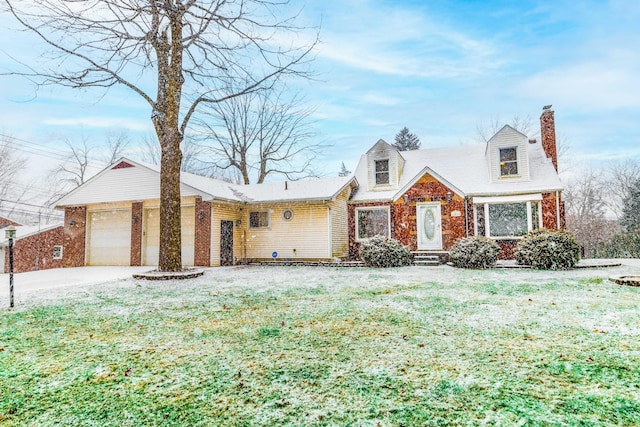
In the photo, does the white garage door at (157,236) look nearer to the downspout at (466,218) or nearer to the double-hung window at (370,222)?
the double-hung window at (370,222)

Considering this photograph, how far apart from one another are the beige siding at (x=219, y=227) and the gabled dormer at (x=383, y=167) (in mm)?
5924

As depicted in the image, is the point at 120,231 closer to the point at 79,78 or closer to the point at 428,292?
the point at 79,78

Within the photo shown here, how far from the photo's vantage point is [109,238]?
14.8 metres

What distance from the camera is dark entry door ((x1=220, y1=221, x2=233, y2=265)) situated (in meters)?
13.9

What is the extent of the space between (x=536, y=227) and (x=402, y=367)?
1233 centimetres

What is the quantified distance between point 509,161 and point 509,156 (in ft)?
0.68

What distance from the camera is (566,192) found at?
80.6 feet

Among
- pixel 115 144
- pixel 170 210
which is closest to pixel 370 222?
pixel 170 210

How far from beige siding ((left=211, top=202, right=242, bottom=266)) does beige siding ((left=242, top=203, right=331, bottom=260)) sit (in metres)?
0.35

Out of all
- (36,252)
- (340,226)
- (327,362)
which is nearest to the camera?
(327,362)

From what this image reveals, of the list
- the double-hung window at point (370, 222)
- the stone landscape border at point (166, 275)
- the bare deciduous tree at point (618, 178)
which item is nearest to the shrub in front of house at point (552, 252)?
the double-hung window at point (370, 222)

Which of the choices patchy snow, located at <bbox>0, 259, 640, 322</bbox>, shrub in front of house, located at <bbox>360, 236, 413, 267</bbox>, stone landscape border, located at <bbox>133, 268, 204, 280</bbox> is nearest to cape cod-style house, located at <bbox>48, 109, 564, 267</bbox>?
shrub in front of house, located at <bbox>360, 236, 413, 267</bbox>

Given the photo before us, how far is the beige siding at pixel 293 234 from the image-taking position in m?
14.3

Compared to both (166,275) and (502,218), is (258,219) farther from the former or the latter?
(502,218)
